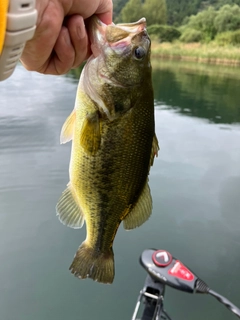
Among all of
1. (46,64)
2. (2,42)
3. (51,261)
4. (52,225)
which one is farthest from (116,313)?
(2,42)

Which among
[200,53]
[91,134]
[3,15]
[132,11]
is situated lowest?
[200,53]

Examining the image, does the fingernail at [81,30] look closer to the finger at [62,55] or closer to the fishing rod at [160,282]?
the finger at [62,55]

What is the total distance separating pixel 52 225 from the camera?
564cm

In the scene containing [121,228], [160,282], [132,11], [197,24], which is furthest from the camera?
[132,11]

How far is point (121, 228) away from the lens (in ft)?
17.8

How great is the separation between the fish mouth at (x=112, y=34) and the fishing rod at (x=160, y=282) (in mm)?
1933

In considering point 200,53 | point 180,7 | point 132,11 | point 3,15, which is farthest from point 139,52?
point 180,7

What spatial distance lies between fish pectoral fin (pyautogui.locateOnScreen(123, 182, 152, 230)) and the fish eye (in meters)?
0.51

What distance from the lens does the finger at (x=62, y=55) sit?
1259mm

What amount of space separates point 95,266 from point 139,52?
917 millimetres

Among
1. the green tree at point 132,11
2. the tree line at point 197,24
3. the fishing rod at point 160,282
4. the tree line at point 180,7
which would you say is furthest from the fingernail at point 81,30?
the tree line at point 180,7

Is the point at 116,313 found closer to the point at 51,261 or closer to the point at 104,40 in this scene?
the point at 51,261

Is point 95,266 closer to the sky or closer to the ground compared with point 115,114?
closer to the ground

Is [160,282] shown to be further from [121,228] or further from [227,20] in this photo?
[227,20]
